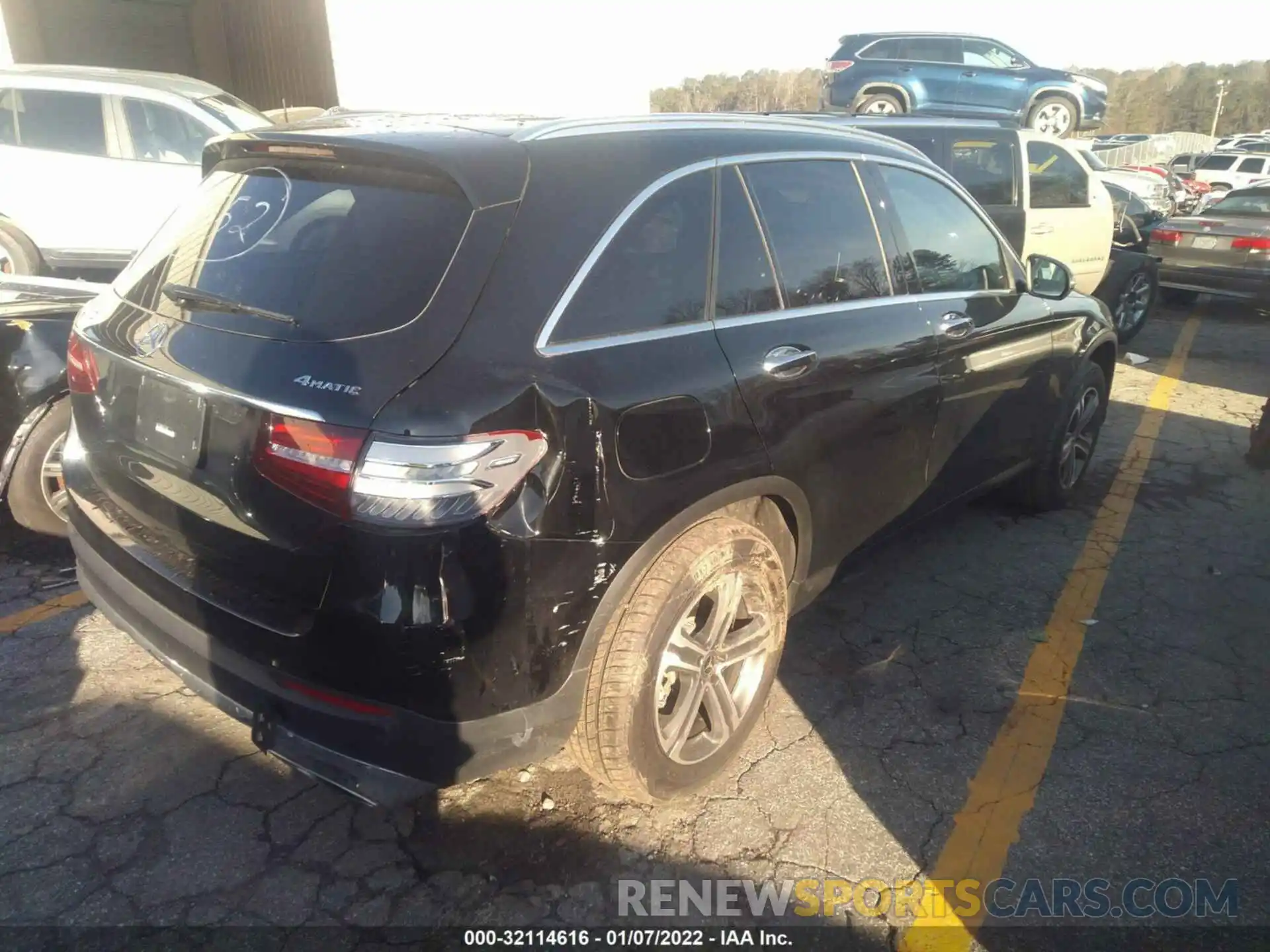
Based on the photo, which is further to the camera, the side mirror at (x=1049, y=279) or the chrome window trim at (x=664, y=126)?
the side mirror at (x=1049, y=279)

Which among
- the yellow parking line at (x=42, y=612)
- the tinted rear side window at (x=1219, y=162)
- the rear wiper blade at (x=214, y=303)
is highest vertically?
the rear wiper blade at (x=214, y=303)

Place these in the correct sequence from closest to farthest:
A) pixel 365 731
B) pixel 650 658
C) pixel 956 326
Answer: pixel 365 731
pixel 650 658
pixel 956 326

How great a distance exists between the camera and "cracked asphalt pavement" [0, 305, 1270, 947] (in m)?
2.40

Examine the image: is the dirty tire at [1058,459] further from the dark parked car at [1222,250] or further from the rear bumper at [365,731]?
the dark parked car at [1222,250]

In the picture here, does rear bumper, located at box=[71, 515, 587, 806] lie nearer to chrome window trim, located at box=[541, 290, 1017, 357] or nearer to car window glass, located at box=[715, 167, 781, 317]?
chrome window trim, located at box=[541, 290, 1017, 357]

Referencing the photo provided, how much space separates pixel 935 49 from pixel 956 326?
37.2 ft

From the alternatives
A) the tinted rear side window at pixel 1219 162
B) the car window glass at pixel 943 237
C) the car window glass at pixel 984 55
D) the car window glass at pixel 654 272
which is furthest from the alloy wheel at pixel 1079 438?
the tinted rear side window at pixel 1219 162

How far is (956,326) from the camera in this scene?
3.50 meters

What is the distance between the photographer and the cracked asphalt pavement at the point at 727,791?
2402 mm

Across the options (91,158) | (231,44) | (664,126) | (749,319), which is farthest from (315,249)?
(231,44)

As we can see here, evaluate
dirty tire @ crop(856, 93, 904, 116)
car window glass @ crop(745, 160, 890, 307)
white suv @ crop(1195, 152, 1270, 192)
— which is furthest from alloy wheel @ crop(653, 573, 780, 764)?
white suv @ crop(1195, 152, 1270, 192)

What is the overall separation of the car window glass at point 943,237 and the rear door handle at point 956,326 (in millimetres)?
120

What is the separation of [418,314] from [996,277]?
286 cm

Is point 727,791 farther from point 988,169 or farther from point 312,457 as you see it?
point 988,169
